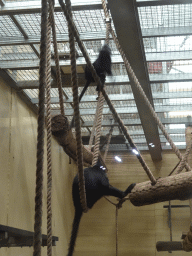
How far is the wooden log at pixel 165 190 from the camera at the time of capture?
156 cm

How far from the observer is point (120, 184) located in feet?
18.6

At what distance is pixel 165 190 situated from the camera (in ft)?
5.29

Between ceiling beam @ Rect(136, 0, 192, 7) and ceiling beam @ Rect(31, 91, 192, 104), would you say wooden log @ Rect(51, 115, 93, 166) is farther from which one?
ceiling beam @ Rect(31, 91, 192, 104)

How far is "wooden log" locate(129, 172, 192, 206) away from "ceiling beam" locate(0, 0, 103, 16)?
1.33 m

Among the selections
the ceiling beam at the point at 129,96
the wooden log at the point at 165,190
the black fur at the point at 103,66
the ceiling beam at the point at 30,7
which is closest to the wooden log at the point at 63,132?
the black fur at the point at 103,66

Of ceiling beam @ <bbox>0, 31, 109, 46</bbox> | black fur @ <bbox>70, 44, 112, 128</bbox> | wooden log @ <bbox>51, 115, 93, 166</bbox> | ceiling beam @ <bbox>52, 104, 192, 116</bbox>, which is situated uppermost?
ceiling beam @ <bbox>0, 31, 109, 46</bbox>

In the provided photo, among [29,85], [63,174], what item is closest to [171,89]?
[29,85]

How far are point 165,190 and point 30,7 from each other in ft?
5.34

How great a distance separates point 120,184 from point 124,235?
0.78m

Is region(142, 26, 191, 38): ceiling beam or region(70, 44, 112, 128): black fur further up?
region(142, 26, 191, 38): ceiling beam

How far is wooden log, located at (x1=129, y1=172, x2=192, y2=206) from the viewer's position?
1.56m

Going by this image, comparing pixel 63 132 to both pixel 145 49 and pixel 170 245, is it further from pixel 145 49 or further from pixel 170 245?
pixel 170 245

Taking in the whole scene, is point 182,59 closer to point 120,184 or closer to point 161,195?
point 161,195

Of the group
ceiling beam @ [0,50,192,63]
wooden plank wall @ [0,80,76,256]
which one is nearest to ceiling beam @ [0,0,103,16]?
ceiling beam @ [0,50,192,63]
